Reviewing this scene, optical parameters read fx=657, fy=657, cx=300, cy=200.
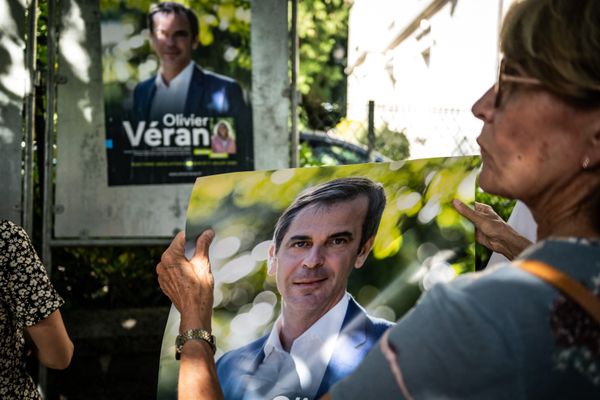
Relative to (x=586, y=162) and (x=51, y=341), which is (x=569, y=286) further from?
(x=51, y=341)

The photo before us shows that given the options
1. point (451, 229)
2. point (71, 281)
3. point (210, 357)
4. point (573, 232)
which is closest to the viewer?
point (573, 232)

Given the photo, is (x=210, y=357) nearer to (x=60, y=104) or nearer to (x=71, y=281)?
(x=60, y=104)

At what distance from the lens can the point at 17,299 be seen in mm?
2248

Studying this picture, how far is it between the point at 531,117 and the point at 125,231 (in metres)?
3.29

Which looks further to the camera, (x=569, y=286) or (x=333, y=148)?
(x=333, y=148)

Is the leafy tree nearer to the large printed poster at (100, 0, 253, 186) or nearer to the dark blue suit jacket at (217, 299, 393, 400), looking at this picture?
the large printed poster at (100, 0, 253, 186)

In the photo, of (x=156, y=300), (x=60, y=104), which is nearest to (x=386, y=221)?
(x=60, y=104)

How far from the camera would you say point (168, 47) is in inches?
160

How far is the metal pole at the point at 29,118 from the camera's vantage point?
396 cm

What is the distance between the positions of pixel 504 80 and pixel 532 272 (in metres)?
0.41

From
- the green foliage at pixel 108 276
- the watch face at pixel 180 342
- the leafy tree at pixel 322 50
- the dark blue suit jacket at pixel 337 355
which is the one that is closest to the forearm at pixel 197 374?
the watch face at pixel 180 342

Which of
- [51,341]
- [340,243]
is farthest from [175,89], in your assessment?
[340,243]

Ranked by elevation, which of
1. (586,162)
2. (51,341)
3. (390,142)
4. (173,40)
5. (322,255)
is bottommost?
(51,341)

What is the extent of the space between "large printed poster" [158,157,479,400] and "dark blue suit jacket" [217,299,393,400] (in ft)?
0.04
